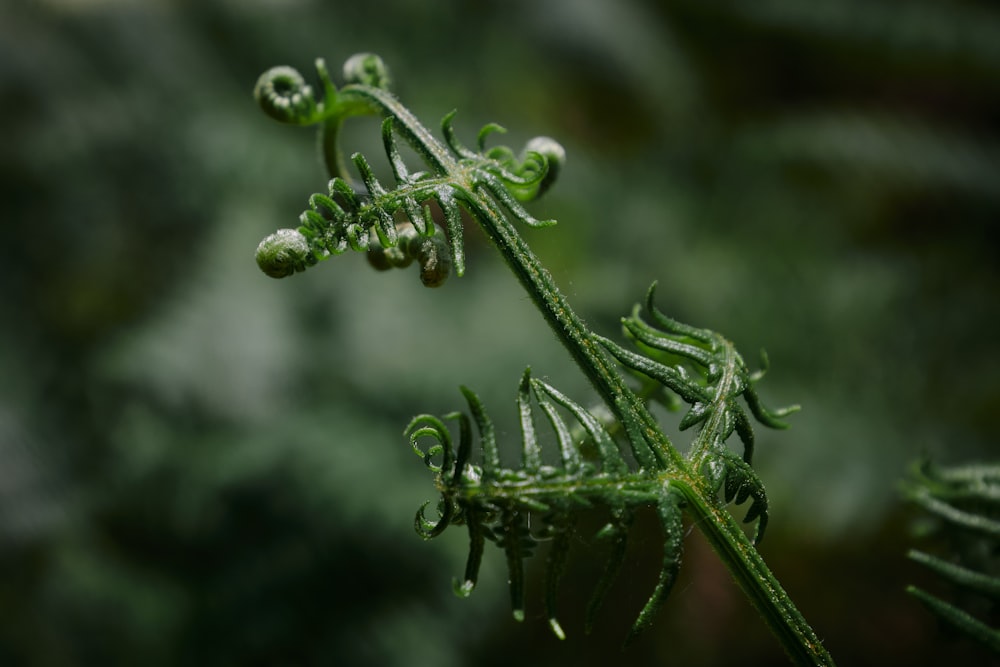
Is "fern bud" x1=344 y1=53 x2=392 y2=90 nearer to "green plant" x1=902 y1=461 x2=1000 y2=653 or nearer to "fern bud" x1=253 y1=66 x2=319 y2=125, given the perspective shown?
"fern bud" x1=253 y1=66 x2=319 y2=125

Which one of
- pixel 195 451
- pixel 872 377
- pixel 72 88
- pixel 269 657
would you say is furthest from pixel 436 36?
pixel 269 657

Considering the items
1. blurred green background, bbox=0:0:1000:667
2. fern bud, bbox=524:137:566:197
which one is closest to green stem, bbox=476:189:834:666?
fern bud, bbox=524:137:566:197

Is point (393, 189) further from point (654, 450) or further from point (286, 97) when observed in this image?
point (654, 450)

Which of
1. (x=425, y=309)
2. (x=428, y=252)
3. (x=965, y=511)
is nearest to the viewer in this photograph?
(x=428, y=252)

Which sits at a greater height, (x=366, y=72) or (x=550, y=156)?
(x=366, y=72)

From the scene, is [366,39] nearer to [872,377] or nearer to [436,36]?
[436,36]

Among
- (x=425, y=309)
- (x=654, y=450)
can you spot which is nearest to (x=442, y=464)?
(x=654, y=450)
